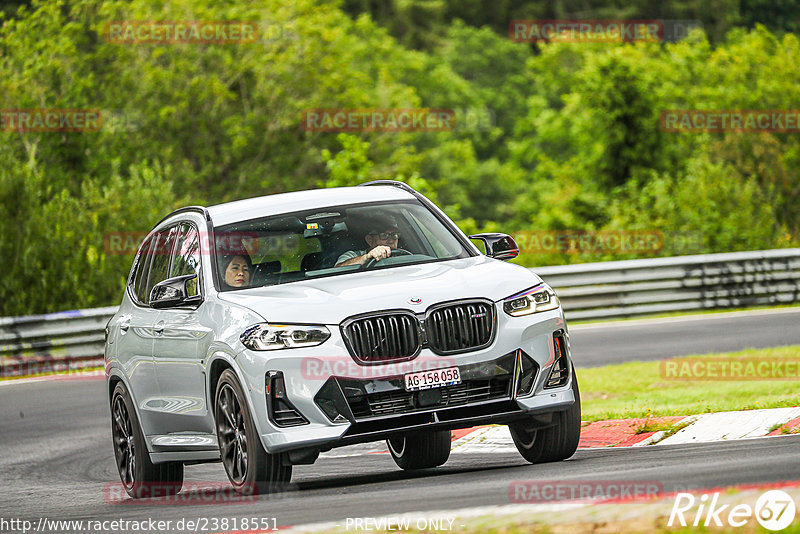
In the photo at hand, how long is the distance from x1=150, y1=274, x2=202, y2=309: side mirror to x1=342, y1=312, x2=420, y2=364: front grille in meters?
1.37

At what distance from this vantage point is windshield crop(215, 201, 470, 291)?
9.10m

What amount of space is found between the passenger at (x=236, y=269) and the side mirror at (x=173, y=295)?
0.69ft

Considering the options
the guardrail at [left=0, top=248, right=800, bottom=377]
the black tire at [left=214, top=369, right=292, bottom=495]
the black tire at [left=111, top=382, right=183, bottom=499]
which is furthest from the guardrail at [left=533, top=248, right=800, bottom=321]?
the black tire at [left=214, top=369, right=292, bottom=495]

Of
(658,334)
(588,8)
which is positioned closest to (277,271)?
(658,334)

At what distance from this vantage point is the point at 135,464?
1005cm

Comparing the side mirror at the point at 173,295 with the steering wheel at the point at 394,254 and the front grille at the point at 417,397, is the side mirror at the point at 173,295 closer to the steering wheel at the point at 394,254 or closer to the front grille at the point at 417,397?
the steering wheel at the point at 394,254

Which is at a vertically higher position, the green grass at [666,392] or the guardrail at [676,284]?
the green grass at [666,392]

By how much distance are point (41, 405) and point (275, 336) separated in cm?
967

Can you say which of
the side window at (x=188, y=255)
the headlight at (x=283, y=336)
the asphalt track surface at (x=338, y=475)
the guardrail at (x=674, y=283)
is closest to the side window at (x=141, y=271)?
the side window at (x=188, y=255)

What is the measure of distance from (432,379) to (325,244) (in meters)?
1.62

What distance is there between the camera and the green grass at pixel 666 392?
11445 mm

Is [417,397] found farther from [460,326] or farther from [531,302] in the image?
[531,302]

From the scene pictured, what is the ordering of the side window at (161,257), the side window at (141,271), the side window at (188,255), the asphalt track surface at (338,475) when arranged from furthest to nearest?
the side window at (141,271), the side window at (161,257), the side window at (188,255), the asphalt track surface at (338,475)

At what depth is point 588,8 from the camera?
89312 mm
